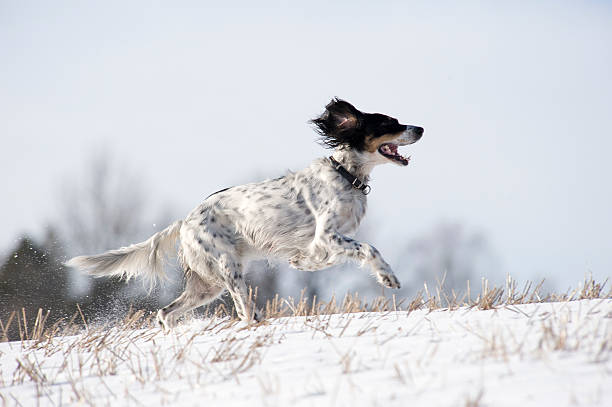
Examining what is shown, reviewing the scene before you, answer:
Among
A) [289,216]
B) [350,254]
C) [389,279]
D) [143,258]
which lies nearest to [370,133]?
[289,216]

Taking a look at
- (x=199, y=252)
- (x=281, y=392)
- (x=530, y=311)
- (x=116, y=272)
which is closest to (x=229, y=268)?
(x=199, y=252)

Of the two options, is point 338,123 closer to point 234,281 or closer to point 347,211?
point 347,211

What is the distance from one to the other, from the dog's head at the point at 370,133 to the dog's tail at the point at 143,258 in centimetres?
177

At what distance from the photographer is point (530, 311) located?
4.23 m

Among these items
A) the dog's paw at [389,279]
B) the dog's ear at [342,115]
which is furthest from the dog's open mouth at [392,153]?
the dog's paw at [389,279]

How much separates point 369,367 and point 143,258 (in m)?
4.02

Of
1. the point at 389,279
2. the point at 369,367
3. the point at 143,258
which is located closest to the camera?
the point at 369,367

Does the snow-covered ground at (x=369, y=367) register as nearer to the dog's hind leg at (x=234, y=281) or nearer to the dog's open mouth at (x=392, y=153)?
the dog's hind leg at (x=234, y=281)

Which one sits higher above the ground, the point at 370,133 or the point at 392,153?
the point at 370,133

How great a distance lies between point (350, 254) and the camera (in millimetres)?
5703

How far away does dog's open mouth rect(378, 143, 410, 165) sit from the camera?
610 cm

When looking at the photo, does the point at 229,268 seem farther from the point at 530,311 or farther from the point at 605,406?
the point at 605,406

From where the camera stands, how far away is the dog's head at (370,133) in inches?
244

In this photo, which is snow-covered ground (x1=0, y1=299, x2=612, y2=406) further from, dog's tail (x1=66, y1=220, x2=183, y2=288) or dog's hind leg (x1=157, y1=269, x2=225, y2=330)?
dog's tail (x1=66, y1=220, x2=183, y2=288)
